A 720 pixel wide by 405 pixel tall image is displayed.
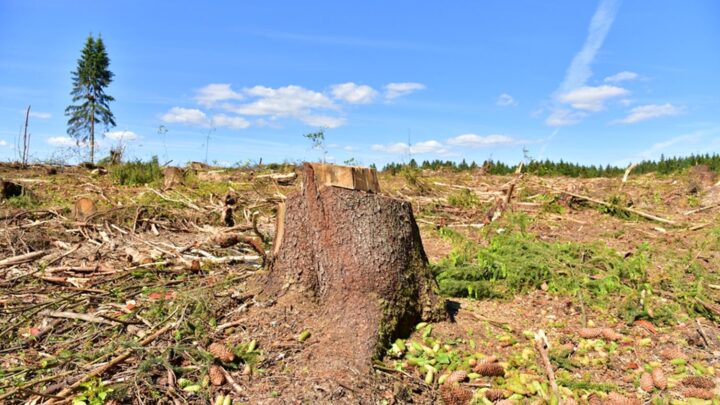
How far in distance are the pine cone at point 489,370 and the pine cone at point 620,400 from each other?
2.10 feet

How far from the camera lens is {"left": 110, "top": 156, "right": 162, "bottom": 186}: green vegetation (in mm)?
11461

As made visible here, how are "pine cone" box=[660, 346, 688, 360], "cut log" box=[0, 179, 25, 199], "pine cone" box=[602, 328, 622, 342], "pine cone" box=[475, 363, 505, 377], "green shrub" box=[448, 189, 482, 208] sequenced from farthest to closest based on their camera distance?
"green shrub" box=[448, 189, 482, 208], "cut log" box=[0, 179, 25, 199], "pine cone" box=[602, 328, 622, 342], "pine cone" box=[660, 346, 688, 360], "pine cone" box=[475, 363, 505, 377]

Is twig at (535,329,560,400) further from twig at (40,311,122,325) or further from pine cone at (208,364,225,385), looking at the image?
twig at (40,311,122,325)

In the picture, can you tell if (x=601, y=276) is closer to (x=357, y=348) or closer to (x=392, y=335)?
(x=392, y=335)

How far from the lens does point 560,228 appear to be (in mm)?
8016

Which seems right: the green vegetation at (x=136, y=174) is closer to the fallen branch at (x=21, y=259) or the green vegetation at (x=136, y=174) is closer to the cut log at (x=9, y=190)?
the cut log at (x=9, y=190)

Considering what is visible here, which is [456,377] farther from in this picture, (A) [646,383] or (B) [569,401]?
(A) [646,383]

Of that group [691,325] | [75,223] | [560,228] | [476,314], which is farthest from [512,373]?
[75,223]

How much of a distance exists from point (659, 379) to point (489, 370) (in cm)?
112

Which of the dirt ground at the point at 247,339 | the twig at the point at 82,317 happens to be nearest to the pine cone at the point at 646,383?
the dirt ground at the point at 247,339

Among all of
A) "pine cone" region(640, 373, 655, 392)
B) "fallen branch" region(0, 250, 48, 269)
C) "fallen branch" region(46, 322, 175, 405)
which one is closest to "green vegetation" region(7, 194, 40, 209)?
"fallen branch" region(0, 250, 48, 269)

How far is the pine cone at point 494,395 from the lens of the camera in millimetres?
3104

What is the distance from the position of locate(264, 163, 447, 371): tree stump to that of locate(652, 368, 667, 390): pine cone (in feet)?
4.67

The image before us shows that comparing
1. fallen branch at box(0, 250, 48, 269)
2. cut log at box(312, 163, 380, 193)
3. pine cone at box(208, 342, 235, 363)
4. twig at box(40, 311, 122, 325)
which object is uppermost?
cut log at box(312, 163, 380, 193)
